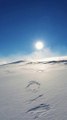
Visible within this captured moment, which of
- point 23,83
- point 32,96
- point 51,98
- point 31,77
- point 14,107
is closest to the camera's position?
point 14,107

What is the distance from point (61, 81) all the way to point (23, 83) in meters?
1.48

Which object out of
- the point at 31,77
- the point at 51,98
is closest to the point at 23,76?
the point at 31,77

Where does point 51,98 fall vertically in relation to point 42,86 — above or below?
below

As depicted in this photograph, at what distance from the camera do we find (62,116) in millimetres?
3848

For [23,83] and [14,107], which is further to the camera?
[23,83]

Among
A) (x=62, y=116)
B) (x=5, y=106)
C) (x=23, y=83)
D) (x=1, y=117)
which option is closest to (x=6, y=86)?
(x=23, y=83)

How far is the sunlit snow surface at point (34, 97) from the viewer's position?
13.5ft

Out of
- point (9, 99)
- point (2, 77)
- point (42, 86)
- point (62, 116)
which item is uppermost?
point (2, 77)

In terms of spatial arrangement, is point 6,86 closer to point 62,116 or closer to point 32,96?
point 32,96

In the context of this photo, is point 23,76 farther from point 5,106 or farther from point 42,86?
point 5,106

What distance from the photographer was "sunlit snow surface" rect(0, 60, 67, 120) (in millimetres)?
4120

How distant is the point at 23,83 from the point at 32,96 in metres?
1.36

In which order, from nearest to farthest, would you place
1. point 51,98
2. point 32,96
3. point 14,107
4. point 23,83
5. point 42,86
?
point 14,107 < point 51,98 < point 32,96 < point 42,86 < point 23,83

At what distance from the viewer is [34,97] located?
5164 mm
